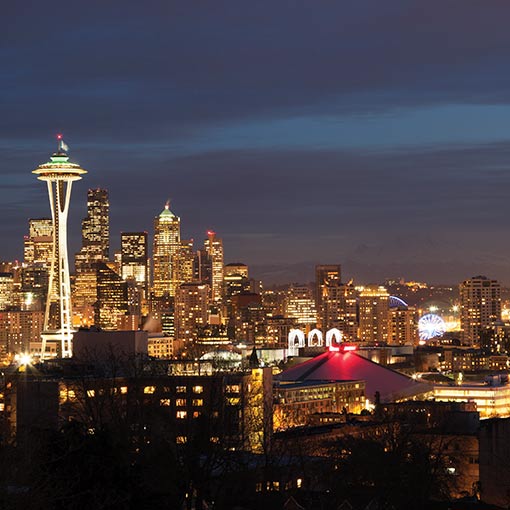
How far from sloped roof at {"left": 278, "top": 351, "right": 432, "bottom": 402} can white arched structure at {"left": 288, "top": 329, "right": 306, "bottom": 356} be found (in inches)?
1583

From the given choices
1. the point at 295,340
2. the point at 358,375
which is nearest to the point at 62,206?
the point at 358,375

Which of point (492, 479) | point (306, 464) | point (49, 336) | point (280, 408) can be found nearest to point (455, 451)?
point (492, 479)

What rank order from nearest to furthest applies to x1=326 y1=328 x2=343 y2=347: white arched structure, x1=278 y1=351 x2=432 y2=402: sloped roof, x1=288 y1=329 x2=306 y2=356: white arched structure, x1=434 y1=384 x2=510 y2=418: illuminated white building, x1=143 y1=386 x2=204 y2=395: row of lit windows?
x1=143 y1=386 x2=204 y2=395: row of lit windows
x1=434 y1=384 x2=510 y2=418: illuminated white building
x1=278 y1=351 x2=432 y2=402: sloped roof
x1=326 y1=328 x2=343 y2=347: white arched structure
x1=288 y1=329 x2=306 y2=356: white arched structure

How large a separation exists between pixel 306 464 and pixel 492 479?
7.68 meters

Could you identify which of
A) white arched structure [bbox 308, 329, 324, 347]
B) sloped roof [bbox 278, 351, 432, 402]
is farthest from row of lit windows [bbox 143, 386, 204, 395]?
white arched structure [bbox 308, 329, 324, 347]

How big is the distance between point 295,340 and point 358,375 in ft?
244

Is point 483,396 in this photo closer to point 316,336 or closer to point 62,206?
point 62,206

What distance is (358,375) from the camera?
11900cm

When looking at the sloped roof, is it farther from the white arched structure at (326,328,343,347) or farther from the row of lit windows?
the row of lit windows

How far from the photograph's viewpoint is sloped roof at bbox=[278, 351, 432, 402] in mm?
113919

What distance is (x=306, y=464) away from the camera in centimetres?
5394

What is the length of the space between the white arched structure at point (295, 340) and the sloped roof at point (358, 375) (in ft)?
132

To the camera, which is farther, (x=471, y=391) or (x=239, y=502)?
(x=471, y=391)

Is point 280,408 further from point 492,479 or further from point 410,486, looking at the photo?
point 410,486
